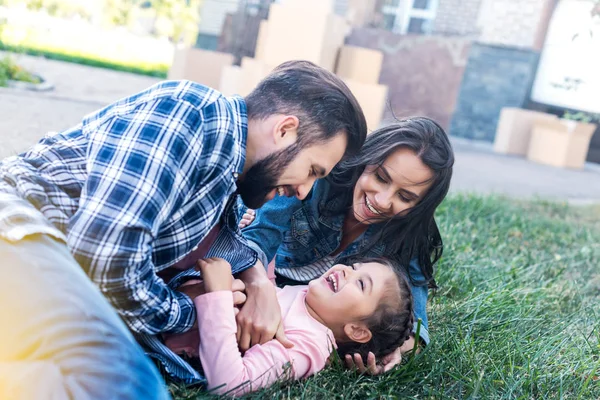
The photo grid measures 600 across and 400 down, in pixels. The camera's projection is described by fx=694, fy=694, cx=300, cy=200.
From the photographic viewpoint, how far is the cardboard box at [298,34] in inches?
242

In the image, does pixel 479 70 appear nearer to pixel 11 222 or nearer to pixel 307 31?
pixel 307 31

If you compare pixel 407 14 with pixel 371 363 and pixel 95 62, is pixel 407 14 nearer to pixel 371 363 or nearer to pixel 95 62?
pixel 95 62

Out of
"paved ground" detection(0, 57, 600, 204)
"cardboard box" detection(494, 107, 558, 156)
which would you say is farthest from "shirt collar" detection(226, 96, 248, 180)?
"cardboard box" detection(494, 107, 558, 156)

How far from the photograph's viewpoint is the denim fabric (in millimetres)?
1238

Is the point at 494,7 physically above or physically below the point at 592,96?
above

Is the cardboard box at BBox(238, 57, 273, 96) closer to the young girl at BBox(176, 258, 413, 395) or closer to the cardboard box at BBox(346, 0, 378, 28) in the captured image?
the young girl at BBox(176, 258, 413, 395)

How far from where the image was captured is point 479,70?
10422mm

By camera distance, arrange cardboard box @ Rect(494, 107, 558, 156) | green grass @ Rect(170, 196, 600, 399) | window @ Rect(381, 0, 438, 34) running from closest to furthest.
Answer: green grass @ Rect(170, 196, 600, 399) → cardboard box @ Rect(494, 107, 558, 156) → window @ Rect(381, 0, 438, 34)

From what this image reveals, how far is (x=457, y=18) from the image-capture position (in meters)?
11.6

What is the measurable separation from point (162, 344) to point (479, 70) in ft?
30.7

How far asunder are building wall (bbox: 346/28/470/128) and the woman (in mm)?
7711

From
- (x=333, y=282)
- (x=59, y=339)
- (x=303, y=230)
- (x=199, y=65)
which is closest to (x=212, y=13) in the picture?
(x=199, y=65)

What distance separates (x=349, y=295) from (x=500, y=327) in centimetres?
83

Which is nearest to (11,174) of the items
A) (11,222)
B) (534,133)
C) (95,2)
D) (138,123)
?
(11,222)
